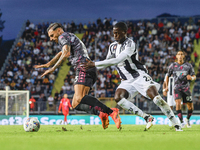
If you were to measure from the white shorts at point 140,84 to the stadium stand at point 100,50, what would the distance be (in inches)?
488

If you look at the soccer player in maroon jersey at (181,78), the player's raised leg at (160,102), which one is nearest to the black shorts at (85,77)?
the player's raised leg at (160,102)

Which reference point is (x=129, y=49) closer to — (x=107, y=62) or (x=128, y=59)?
(x=128, y=59)

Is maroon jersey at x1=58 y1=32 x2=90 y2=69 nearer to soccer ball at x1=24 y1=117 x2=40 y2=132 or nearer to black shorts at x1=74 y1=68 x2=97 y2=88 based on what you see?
black shorts at x1=74 y1=68 x2=97 y2=88

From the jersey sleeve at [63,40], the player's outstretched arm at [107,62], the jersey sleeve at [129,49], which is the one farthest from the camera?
the jersey sleeve at [63,40]

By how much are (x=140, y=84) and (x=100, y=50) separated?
19.0 metres

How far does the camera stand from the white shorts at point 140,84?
7.16m

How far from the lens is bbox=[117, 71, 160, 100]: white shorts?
7158 millimetres

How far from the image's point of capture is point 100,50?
26078 millimetres

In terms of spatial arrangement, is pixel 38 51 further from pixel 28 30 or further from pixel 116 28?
pixel 116 28

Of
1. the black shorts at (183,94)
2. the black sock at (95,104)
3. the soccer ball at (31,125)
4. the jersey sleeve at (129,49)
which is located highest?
the jersey sleeve at (129,49)

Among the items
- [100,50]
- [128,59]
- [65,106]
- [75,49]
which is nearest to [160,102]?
[128,59]

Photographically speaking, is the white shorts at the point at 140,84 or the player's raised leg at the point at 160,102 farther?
the white shorts at the point at 140,84

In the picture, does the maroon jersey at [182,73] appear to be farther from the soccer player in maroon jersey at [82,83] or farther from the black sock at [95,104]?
the black sock at [95,104]

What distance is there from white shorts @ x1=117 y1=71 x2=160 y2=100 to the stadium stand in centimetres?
1238
